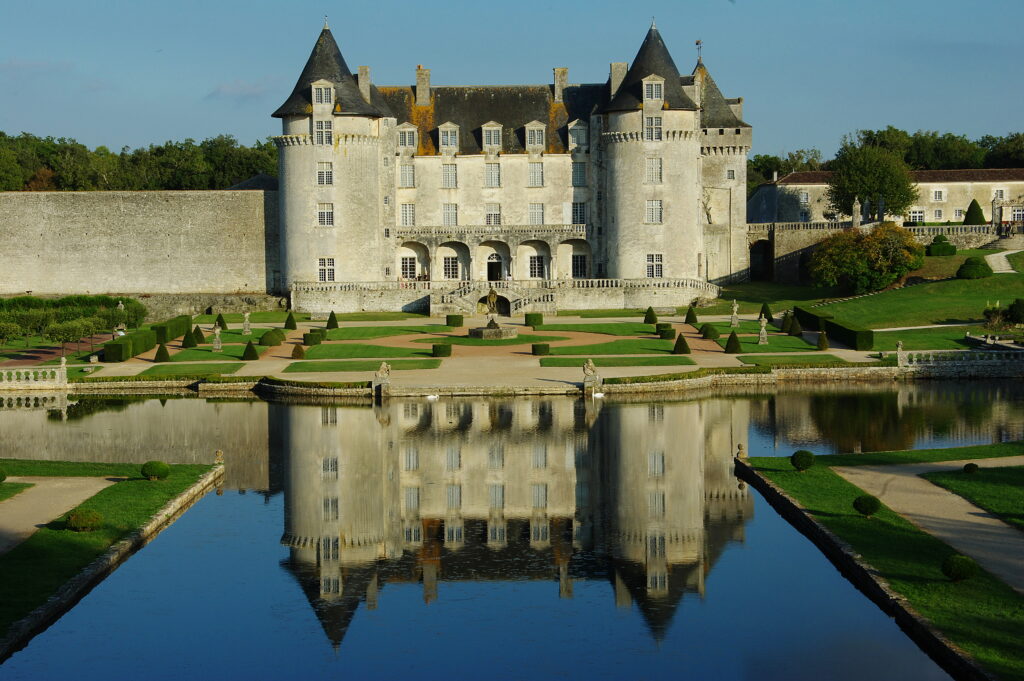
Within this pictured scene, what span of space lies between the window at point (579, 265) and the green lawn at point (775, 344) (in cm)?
1935

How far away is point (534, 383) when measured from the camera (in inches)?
1508

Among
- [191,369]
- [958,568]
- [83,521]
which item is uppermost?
[191,369]

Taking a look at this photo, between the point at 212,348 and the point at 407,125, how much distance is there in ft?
74.1

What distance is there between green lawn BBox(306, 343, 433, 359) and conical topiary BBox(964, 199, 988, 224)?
40.0 meters

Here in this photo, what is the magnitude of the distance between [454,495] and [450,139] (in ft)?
145

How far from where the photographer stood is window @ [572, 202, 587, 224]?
68.0m

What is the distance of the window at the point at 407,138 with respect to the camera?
221 ft

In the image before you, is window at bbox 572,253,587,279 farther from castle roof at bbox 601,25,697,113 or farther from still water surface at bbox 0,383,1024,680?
still water surface at bbox 0,383,1024,680

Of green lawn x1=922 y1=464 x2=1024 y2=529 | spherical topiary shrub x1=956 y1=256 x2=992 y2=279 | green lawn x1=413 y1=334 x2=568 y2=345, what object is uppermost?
spherical topiary shrub x1=956 y1=256 x2=992 y2=279

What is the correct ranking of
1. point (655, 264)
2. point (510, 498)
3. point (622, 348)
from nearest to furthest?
point (510, 498) < point (622, 348) < point (655, 264)

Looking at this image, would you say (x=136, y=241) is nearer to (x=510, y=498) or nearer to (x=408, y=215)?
(x=408, y=215)

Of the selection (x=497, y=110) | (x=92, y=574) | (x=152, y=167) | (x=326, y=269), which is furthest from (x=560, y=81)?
(x=92, y=574)

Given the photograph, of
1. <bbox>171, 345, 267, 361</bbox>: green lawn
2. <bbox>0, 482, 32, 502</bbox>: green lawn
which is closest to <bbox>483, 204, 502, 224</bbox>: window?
<bbox>171, 345, 267, 361</bbox>: green lawn

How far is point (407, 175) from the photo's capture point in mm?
67438
